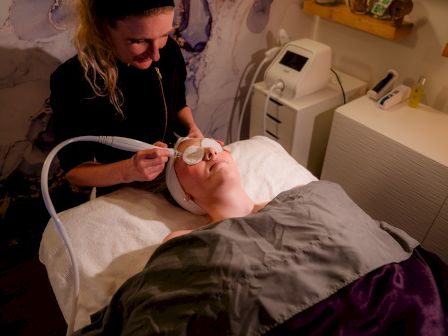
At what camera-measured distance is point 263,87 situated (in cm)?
190

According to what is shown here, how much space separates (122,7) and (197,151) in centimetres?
47

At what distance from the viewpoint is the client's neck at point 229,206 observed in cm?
114

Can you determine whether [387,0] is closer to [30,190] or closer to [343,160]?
[343,160]

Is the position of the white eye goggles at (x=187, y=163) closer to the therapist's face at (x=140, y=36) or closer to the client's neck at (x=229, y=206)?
the client's neck at (x=229, y=206)

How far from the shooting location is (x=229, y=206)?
1.14 metres

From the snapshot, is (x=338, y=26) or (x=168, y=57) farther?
(x=338, y=26)

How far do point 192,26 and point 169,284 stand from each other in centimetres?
117

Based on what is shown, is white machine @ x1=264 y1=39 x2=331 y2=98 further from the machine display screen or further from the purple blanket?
the purple blanket

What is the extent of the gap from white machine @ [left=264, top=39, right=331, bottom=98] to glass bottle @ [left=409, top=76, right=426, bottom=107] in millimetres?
403

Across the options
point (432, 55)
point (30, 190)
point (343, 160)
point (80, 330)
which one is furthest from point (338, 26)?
point (80, 330)

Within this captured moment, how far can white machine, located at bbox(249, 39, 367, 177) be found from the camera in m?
1.73

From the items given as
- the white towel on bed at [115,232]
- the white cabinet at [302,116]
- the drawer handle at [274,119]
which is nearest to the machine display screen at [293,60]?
the white cabinet at [302,116]

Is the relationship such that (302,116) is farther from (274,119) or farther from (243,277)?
(243,277)

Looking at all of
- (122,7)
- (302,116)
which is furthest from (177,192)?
(302,116)
